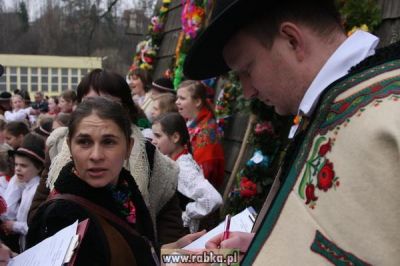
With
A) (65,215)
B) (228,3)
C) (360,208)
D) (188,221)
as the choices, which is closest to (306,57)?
(228,3)

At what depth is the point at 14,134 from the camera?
601 cm

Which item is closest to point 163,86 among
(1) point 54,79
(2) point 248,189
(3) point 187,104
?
(3) point 187,104

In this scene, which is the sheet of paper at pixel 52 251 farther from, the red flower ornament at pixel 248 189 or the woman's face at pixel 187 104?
the woman's face at pixel 187 104

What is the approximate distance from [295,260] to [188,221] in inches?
109

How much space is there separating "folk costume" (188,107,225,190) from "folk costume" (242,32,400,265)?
11.6ft

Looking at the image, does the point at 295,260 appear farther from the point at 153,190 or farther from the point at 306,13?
the point at 153,190

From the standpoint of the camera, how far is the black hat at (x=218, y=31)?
124cm

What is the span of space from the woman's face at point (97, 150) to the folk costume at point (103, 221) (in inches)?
1.8

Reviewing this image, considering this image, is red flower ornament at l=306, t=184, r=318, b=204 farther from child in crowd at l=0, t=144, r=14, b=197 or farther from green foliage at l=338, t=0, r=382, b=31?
child in crowd at l=0, t=144, r=14, b=197

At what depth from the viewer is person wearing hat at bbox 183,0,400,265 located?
92 cm

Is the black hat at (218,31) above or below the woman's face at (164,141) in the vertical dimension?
above

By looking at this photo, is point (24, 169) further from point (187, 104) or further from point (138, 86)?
point (138, 86)

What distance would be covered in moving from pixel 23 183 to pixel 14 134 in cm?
205

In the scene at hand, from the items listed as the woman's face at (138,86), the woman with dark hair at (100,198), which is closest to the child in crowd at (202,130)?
the woman's face at (138,86)
